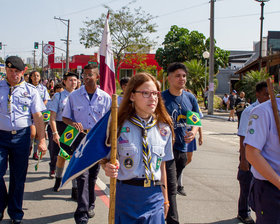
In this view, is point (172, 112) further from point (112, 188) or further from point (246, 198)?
point (112, 188)

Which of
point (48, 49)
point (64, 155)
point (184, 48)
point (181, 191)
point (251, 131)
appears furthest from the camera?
point (48, 49)

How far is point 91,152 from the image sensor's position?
2701mm

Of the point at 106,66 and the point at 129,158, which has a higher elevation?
the point at 106,66

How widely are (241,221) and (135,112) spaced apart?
8.66 ft

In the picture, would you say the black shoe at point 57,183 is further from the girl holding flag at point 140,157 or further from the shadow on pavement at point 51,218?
the girl holding flag at point 140,157

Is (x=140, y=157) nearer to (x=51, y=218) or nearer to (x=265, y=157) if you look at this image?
(x=265, y=157)

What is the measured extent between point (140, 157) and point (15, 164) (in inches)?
92.5

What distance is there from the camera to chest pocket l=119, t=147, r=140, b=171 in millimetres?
2746

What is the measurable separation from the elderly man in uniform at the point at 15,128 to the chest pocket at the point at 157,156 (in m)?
2.19

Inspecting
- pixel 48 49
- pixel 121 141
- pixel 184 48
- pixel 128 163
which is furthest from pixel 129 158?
pixel 48 49

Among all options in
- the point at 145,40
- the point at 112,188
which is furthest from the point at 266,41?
the point at 112,188

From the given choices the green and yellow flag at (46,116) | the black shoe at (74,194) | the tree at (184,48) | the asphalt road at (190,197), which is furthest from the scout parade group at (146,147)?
the tree at (184,48)

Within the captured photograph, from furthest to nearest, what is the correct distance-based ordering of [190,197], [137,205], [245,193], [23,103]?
[190,197]
[245,193]
[23,103]
[137,205]

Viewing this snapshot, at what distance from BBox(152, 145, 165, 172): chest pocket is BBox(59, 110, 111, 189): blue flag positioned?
381mm
